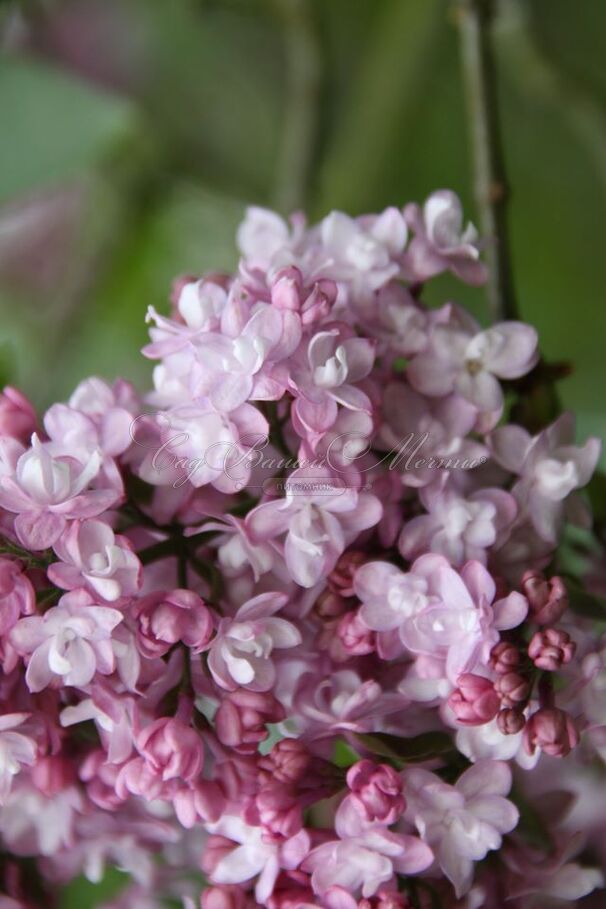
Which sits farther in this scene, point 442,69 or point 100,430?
point 442,69

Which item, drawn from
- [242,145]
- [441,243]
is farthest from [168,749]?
[242,145]

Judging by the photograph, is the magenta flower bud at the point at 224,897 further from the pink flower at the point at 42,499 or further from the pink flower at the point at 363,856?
the pink flower at the point at 42,499

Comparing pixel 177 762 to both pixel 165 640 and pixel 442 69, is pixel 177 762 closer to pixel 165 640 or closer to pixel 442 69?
pixel 165 640

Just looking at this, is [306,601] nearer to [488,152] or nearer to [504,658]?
[504,658]

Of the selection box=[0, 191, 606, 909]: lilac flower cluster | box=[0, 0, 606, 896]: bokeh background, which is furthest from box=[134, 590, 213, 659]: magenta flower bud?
box=[0, 0, 606, 896]: bokeh background

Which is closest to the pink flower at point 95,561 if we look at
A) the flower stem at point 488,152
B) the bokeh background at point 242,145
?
the flower stem at point 488,152

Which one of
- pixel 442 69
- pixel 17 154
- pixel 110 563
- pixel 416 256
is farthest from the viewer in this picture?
pixel 442 69

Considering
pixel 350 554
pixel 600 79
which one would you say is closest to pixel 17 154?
pixel 600 79
